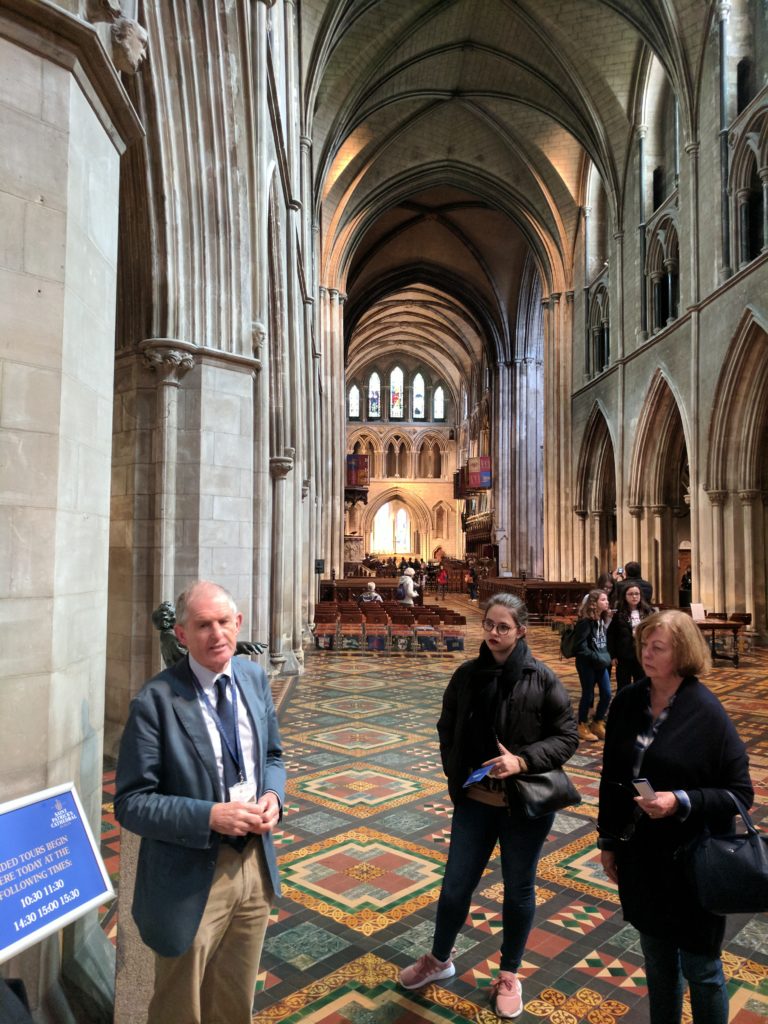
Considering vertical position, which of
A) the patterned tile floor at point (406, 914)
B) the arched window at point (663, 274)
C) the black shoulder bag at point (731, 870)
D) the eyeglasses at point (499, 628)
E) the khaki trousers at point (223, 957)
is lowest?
the patterned tile floor at point (406, 914)

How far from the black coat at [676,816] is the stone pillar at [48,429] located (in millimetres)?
1926

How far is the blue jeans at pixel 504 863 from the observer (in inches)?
103

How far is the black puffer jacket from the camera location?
260 cm

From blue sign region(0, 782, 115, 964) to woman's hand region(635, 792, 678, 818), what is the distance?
1429 millimetres

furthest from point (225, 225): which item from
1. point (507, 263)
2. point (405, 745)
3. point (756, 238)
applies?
point (507, 263)

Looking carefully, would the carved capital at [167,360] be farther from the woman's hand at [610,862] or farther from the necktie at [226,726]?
the woman's hand at [610,862]

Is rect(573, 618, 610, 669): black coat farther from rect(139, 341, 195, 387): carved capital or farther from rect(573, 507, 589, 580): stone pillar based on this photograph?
rect(573, 507, 589, 580): stone pillar

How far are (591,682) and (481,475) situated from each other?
3150 cm

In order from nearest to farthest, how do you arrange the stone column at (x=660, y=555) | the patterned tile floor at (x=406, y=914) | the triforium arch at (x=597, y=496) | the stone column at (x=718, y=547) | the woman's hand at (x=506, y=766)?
1. the woman's hand at (x=506, y=766)
2. the patterned tile floor at (x=406, y=914)
3. the stone column at (x=718, y=547)
4. the stone column at (x=660, y=555)
5. the triforium arch at (x=597, y=496)

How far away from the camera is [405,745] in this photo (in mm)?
6555

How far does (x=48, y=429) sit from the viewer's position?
2.59m

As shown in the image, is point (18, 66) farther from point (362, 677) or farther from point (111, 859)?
point (362, 677)

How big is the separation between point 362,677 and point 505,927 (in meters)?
7.74

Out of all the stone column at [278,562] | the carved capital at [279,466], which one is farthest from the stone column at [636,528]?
the carved capital at [279,466]
